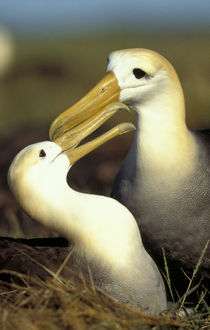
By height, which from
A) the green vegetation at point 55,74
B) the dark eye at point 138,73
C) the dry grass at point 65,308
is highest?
the dark eye at point 138,73

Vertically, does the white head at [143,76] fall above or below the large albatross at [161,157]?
above

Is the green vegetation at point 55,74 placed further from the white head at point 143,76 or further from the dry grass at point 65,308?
the dry grass at point 65,308

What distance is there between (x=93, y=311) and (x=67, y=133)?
1142 mm

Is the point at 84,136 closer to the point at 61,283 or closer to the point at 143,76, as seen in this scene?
the point at 143,76

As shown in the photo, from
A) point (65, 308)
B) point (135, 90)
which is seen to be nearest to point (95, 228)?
point (65, 308)

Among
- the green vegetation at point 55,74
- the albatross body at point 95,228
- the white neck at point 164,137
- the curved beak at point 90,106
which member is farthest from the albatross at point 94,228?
the green vegetation at point 55,74

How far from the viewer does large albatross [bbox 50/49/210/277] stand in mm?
4277

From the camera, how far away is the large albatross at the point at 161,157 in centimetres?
428

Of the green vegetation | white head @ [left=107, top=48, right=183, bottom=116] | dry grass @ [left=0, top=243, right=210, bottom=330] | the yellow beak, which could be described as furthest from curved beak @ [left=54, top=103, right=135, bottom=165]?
the green vegetation

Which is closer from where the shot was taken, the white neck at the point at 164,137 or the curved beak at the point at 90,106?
the curved beak at the point at 90,106

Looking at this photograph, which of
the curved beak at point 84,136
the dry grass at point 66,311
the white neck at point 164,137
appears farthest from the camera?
the white neck at point 164,137

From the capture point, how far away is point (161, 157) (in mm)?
4355

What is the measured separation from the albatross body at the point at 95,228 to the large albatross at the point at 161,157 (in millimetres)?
489

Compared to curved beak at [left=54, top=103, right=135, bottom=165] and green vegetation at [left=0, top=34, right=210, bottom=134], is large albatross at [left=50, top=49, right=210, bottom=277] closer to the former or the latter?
curved beak at [left=54, top=103, right=135, bottom=165]
